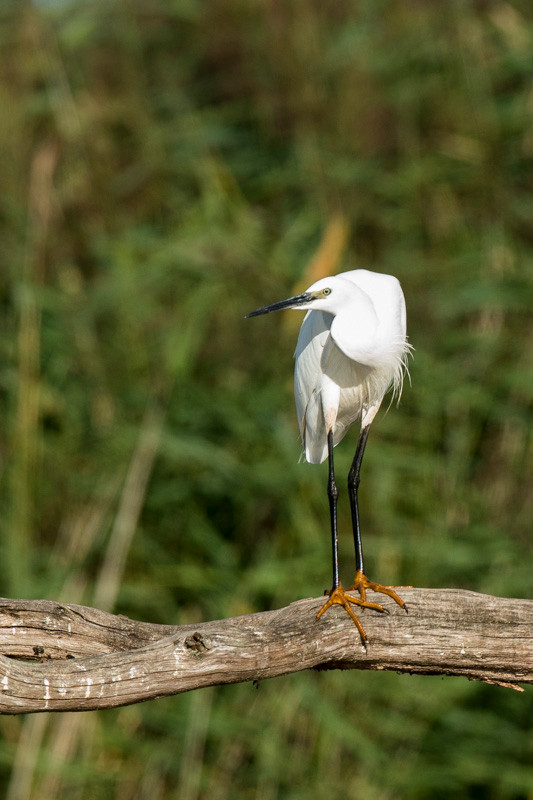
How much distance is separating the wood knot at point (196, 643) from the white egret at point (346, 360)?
417 mm

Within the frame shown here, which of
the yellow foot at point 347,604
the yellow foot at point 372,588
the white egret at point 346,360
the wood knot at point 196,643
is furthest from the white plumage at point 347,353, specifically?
the wood knot at point 196,643

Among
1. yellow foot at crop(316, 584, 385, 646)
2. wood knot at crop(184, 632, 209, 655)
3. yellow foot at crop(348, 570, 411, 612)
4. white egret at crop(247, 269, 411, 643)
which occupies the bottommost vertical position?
wood knot at crop(184, 632, 209, 655)

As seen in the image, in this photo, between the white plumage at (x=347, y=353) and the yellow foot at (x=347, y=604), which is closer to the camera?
the yellow foot at (x=347, y=604)

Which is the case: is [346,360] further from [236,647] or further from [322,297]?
[236,647]

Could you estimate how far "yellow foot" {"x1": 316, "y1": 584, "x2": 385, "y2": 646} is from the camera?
2.23 meters

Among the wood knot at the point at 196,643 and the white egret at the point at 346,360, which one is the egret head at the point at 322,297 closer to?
the white egret at the point at 346,360

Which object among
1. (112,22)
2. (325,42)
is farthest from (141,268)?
(112,22)

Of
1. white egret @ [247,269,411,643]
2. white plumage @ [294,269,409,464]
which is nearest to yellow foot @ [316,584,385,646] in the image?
white egret @ [247,269,411,643]

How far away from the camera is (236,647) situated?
80.8 inches

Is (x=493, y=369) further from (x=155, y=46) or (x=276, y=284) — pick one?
(x=155, y=46)

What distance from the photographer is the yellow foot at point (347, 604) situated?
7.32 feet

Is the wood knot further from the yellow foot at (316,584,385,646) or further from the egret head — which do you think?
the egret head

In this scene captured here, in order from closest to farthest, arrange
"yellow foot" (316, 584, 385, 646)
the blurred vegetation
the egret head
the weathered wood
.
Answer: the weathered wood < "yellow foot" (316, 584, 385, 646) < the egret head < the blurred vegetation

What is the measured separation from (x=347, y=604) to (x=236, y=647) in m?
0.34
